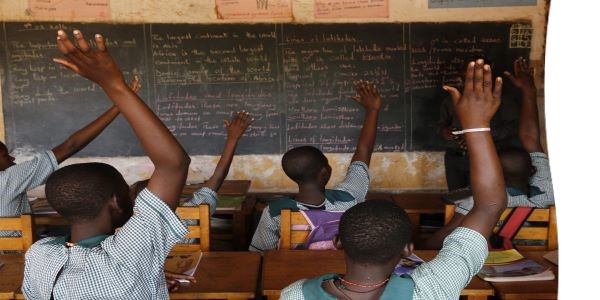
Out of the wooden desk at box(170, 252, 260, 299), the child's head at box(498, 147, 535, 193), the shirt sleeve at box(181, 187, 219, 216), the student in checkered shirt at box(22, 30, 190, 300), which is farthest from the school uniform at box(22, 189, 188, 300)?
the child's head at box(498, 147, 535, 193)

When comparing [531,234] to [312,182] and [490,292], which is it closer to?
[490,292]

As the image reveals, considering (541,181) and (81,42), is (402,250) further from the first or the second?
(541,181)

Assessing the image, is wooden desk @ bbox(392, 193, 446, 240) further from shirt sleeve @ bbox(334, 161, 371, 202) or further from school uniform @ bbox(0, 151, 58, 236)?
school uniform @ bbox(0, 151, 58, 236)

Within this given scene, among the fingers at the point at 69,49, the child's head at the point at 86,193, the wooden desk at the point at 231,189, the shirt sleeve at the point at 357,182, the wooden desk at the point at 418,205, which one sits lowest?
the wooden desk at the point at 418,205

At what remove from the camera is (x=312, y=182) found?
245 cm

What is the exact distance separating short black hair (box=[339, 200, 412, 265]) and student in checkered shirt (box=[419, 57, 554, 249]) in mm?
1040

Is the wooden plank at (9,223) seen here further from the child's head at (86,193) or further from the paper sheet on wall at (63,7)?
the paper sheet on wall at (63,7)

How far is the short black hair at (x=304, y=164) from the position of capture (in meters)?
2.41

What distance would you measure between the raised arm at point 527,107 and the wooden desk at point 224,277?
4.96 feet

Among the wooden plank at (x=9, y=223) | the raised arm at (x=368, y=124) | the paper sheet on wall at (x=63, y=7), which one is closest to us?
the wooden plank at (x=9, y=223)

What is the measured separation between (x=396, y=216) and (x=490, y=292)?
2.43 ft

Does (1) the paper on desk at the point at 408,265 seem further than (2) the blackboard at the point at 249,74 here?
No

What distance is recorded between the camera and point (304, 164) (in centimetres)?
241

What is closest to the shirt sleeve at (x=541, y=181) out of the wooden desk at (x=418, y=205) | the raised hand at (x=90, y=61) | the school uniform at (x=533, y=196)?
the school uniform at (x=533, y=196)
